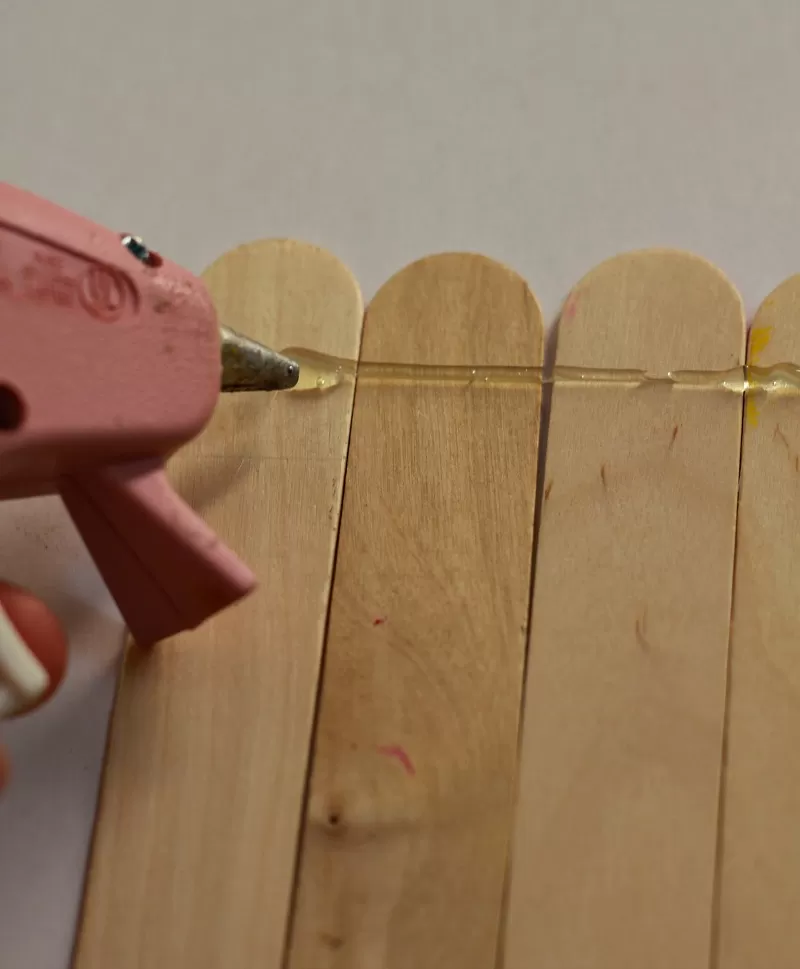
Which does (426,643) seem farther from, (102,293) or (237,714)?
(102,293)

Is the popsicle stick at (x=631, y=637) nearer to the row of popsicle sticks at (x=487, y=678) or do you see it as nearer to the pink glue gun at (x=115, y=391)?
the row of popsicle sticks at (x=487, y=678)

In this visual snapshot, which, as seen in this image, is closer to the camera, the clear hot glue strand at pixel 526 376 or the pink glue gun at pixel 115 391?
the pink glue gun at pixel 115 391

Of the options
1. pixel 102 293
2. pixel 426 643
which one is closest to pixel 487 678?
pixel 426 643

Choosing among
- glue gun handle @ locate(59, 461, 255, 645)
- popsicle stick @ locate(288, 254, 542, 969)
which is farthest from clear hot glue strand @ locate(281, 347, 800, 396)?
glue gun handle @ locate(59, 461, 255, 645)

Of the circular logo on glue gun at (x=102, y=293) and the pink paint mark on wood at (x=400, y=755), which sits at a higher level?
the circular logo on glue gun at (x=102, y=293)

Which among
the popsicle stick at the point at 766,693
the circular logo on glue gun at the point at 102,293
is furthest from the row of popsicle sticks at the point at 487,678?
the circular logo on glue gun at the point at 102,293

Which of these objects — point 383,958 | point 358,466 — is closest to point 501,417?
point 358,466

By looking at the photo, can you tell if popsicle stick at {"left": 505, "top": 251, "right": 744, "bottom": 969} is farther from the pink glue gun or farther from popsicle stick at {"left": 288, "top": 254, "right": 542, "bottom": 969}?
the pink glue gun

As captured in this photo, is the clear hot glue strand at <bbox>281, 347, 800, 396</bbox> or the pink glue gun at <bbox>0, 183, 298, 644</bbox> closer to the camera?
the pink glue gun at <bbox>0, 183, 298, 644</bbox>
